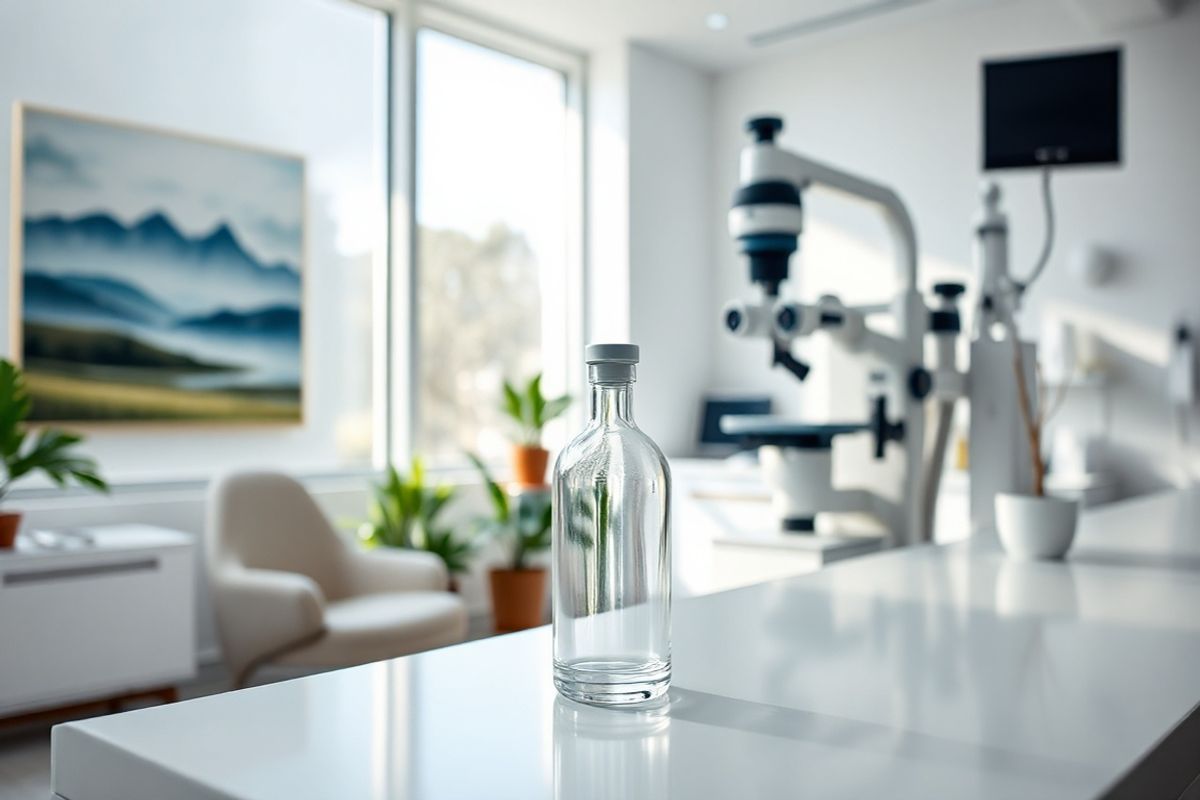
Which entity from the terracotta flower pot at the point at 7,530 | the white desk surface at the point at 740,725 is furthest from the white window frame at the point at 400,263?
the white desk surface at the point at 740,725

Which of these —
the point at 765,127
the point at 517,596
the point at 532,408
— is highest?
the point at 765,127

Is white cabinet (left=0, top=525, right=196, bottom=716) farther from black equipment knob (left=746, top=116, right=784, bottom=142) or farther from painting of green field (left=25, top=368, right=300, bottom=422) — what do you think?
black equipment knob (left=746, top=116, right=784, bottom=142)

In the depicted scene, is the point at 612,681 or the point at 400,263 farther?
the point at 400,263

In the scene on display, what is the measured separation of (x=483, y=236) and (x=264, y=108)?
49.5 inches

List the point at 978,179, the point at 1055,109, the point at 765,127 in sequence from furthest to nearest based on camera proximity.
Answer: the point at 978,179 → the point at 1055,109 → the point at 765,127

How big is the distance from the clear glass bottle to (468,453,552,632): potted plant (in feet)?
12.6

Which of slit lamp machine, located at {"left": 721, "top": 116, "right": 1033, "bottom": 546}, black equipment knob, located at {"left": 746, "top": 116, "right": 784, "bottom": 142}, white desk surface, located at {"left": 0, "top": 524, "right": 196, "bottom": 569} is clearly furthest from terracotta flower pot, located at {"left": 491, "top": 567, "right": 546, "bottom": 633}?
black equipment knob, located at {"left": 746, "top": 116, "right": 784, "bottom": 142}

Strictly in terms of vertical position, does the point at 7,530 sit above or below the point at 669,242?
below

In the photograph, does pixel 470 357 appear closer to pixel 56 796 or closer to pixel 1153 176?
pixel 1153 176

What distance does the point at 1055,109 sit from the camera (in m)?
1.88

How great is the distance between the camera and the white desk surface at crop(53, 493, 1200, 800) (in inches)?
19.7

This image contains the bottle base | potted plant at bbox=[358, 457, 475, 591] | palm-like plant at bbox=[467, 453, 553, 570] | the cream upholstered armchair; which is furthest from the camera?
palm-like plant at bbox=[467, 453, 553, 570]

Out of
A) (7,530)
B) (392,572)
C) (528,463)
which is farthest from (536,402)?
(7,530)

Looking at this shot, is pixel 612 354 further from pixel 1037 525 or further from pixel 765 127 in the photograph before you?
pixel 765 127
